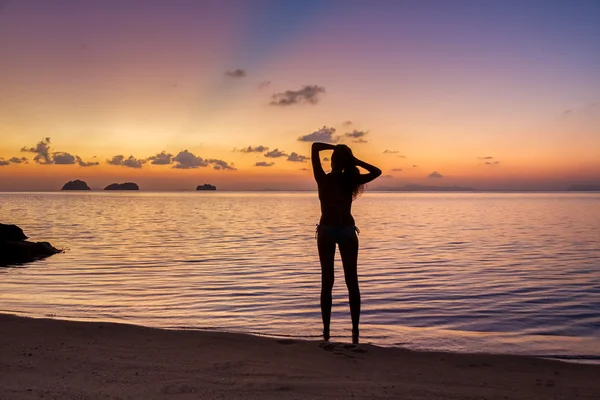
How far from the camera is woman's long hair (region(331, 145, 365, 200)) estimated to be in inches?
314

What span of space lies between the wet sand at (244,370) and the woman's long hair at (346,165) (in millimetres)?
2586

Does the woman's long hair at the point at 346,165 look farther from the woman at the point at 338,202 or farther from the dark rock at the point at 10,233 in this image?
the dark rock at the point at 10,233

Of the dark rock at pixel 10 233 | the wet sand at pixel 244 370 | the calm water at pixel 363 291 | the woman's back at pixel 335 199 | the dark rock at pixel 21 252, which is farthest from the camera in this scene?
the dark rock at pixel 10 233

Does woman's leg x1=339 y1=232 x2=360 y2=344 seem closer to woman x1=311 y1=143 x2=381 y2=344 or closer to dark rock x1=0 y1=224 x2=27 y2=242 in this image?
woman x1=311 y1=143 x2=381 y2=344

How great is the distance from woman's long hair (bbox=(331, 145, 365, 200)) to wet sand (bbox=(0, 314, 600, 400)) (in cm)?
259

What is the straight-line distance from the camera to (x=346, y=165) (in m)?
8.02

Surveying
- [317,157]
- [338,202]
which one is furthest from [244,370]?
[317,157]

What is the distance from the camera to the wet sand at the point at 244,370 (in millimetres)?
5465

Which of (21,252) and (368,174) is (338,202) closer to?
(368,174)

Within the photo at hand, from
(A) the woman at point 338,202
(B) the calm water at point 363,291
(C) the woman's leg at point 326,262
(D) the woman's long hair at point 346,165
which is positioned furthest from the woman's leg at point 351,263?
(B) the calm water at point 363,291

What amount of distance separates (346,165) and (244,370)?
3562 mm

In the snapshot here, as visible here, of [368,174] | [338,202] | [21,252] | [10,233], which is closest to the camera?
[338,202]

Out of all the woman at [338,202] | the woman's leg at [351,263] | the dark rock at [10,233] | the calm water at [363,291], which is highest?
the woman at [338,202]

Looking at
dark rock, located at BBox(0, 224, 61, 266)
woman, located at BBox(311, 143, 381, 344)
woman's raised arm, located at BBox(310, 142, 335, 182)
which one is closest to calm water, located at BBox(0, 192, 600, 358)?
dark rock, located at BBox(0, 224, 61, 266)
